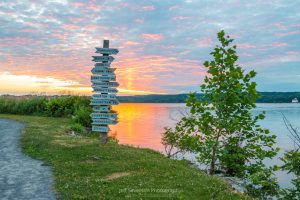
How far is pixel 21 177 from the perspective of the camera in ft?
40.5

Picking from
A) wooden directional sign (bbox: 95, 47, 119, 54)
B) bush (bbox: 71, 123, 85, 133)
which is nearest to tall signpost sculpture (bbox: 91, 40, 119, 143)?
wooden directional sign (bbox: 95, 47, 119, 54)

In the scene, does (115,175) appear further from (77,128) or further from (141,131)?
(141,131)

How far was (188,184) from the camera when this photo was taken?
38.7ft

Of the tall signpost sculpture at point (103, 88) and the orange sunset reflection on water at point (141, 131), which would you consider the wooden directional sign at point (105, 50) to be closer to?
the tall signpost sculpture at point (103, 88)

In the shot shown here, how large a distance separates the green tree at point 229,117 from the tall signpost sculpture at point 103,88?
6971 mm

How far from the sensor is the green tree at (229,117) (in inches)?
549

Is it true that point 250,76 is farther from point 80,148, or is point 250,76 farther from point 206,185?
point 80,148

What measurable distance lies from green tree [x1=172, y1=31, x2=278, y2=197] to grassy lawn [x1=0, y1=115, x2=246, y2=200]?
1704 millimetres

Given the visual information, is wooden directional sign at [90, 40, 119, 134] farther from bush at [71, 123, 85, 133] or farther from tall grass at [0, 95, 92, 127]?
tall grass at [0, 95, 92, 127]

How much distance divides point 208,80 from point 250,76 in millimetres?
1847

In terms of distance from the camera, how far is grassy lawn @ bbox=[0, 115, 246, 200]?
1059 centimetres

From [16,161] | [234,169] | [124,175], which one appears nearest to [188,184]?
[124,175]

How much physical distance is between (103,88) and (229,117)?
915 cm

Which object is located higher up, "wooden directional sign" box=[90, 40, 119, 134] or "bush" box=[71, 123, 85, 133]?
"wooden directional sign" box=[90, 40, 119, 134]
